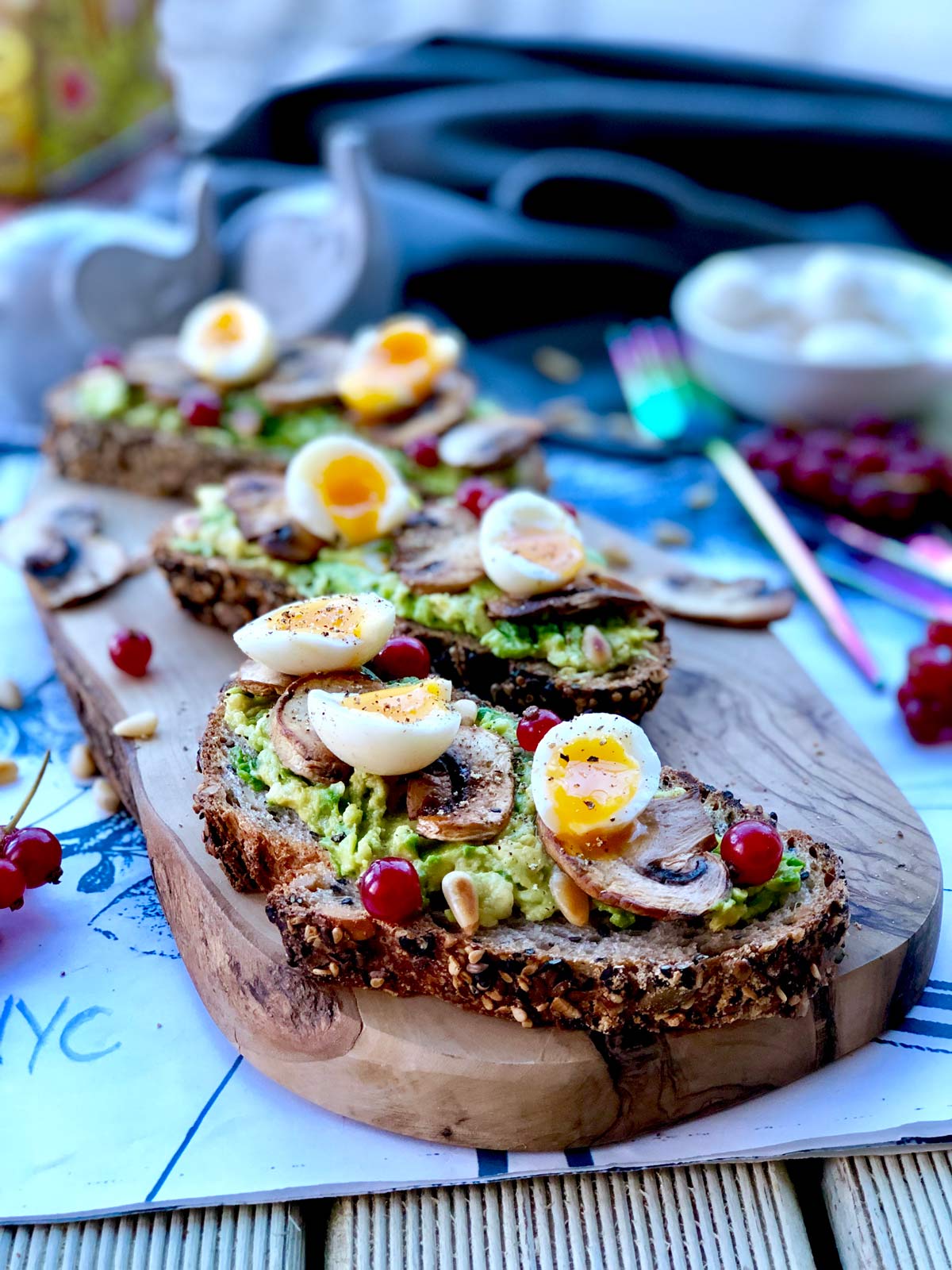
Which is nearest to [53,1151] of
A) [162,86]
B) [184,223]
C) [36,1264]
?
[36,1264]

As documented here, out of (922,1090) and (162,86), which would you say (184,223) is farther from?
(922,1090)

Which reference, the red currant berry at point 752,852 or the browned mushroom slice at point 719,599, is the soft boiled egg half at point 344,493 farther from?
the red currant berry at point 752,852

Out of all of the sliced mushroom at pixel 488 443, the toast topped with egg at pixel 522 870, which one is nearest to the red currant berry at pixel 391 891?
the toast topped with egg at pixel 522 870

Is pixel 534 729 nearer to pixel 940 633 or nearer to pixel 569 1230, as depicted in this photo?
pixel 569 1230

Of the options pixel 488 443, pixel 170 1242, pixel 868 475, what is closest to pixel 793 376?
pixel 868 475

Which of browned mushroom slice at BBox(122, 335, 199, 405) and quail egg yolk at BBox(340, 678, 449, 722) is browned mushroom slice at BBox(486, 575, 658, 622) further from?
browned mushroom slice at BBox(122, 335, 199, 405)

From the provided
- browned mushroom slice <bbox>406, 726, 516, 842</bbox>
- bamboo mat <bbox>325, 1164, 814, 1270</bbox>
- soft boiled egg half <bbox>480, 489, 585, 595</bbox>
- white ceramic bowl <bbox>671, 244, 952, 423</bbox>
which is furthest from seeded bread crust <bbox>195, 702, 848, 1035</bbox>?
white ceramic bowl <bbox>671, 244, 952, 423</bbox>

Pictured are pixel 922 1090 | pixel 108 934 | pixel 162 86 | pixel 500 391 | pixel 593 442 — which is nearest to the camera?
pixel 922 1090
